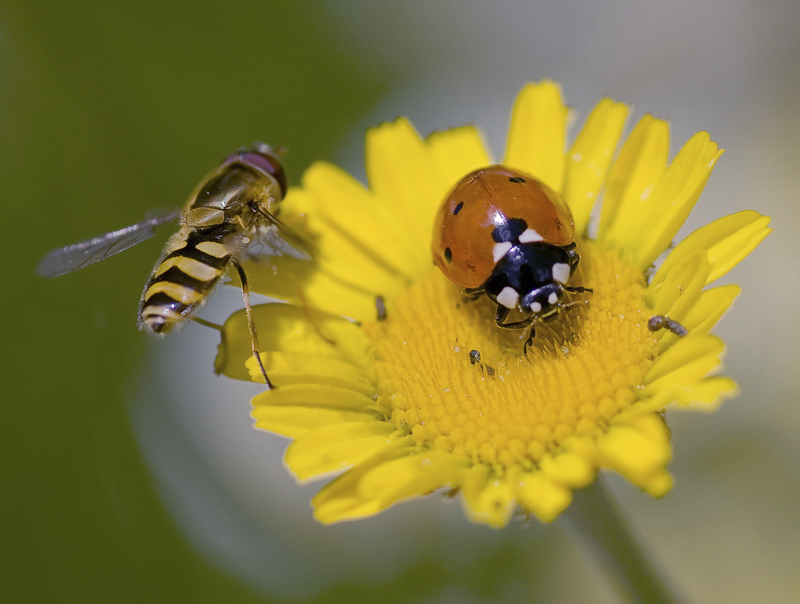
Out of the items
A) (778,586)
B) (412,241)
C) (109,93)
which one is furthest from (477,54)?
(778,586)

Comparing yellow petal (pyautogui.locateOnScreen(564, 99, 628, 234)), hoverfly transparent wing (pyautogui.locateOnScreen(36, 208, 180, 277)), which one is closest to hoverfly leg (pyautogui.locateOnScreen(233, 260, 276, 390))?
hoverfly transparent wing (pyautogui.locateOnScreen(36, 208, 180, 277))

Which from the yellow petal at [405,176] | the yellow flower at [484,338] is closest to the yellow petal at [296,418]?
the yellow flower at [484,338]

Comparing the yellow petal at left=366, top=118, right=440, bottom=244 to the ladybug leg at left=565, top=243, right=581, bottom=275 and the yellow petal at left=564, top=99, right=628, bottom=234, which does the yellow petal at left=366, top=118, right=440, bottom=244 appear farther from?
the ladybug leg at left=565, top=243, right=581, bottom=275

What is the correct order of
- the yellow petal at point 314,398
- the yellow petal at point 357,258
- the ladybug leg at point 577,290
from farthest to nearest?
the yellow petal at point 357,258 < the ladybug leg at point 577,290 < the yellow petal at point 314,398

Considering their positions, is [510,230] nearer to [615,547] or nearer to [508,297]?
[508,297]

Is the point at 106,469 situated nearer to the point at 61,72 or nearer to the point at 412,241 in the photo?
the point at 412,241

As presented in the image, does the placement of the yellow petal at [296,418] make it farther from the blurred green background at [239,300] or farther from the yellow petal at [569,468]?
the blurred green background at [239,300]
